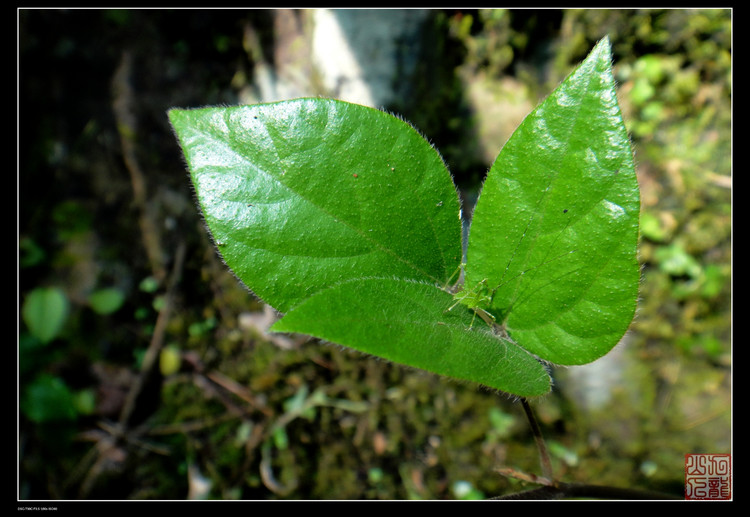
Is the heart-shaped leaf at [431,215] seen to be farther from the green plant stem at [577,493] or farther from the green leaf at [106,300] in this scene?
the green leaf at [106,300]

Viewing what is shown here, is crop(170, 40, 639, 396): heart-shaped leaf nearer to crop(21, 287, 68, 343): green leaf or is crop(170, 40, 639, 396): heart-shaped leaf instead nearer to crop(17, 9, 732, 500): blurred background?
crop(17, 9, 732, 500): blurred background

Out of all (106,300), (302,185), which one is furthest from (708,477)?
(106,300)

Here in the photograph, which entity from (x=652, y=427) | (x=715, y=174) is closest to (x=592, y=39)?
(x=715, y=174)

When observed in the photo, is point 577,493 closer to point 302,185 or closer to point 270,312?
point 302,185

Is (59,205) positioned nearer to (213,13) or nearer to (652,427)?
(213,13)

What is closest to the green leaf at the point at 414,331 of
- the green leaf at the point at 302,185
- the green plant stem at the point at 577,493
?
the green leaf at the point at 302,185

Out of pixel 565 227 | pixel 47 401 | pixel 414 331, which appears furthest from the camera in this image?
pixel 47 401
